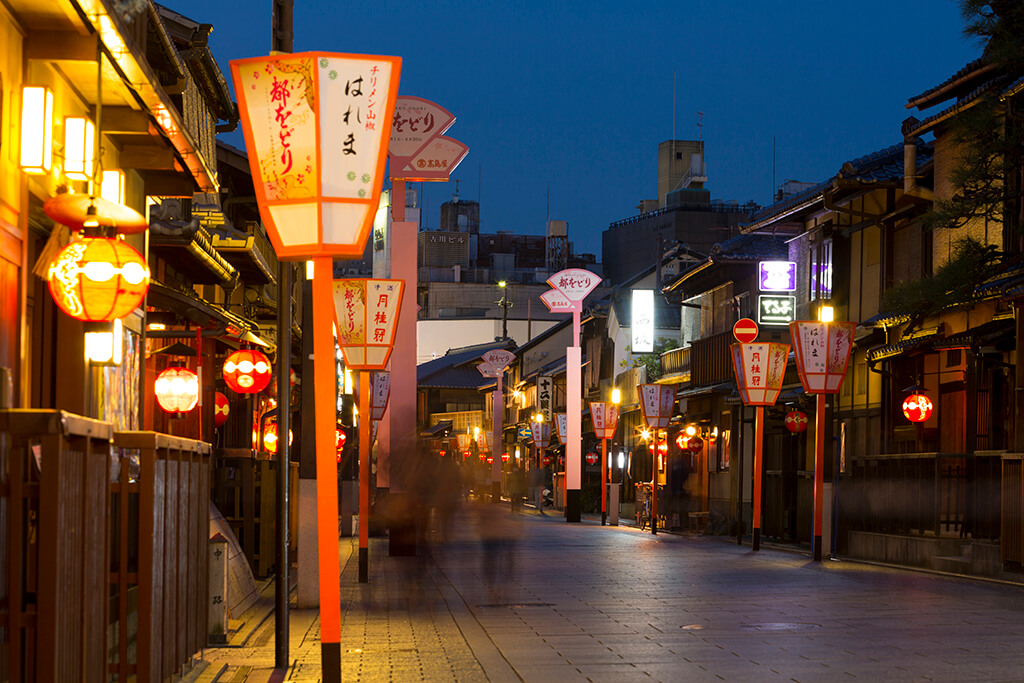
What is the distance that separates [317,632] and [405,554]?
34.0 ft

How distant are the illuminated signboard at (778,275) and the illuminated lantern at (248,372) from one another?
15.7 meters

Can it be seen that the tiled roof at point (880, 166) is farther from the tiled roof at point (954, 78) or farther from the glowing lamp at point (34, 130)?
the glowing lamp at point (34, 130)

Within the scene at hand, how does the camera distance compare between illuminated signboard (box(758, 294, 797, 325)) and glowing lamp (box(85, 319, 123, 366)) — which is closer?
glowing lamp (box(85, 319, 123, 366))

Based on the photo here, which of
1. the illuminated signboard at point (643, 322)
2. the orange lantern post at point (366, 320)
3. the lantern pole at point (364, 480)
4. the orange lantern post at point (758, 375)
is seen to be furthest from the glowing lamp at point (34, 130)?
the illuminated signboard at point (643, 322)

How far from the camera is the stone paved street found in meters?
10.2

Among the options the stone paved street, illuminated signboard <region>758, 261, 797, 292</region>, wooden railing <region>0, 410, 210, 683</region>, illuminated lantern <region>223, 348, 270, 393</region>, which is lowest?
the stone paved street

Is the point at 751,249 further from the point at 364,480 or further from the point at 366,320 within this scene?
the point at 366,320

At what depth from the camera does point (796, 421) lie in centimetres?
2958

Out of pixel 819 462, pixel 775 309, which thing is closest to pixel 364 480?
pixel 819 462

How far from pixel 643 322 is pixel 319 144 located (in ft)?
139

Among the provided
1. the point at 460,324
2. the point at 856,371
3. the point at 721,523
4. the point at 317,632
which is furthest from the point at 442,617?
the point at 460,324

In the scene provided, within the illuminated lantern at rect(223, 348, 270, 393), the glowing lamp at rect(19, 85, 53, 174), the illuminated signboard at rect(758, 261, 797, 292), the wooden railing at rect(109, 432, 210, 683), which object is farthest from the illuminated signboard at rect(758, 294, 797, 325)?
the wooden railing at rect(109, 432, 210, 683)

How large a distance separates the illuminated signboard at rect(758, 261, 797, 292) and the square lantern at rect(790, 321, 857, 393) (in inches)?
378

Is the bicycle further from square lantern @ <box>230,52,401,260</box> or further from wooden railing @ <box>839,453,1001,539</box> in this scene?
square lantern @ <box>230,52,401,260</box>
